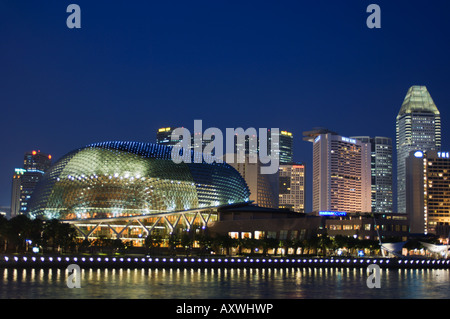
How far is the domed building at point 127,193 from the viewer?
129125 mm

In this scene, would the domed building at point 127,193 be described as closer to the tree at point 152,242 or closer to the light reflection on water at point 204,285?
the tree at point 152,242

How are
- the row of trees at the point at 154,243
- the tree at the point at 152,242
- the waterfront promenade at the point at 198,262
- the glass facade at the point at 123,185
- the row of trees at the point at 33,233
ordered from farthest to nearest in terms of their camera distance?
the glass facade at the point at 123,185 < the tree at the point at 152,242 < the row of trees at the point at 154,243 < the row of trees at the point at 33,233 < the waterfront promenade at the point at 198,262

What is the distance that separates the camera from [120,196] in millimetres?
129375

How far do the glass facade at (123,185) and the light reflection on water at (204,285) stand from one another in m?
39.9

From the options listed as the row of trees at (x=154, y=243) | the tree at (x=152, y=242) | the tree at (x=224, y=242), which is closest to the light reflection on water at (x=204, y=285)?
the row of trees at (x=154, y=243)

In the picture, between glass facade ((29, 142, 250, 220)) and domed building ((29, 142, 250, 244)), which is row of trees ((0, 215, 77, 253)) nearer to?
domed building ((29, 142, 250, 244))

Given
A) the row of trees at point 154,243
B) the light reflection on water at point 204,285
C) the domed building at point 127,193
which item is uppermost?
the domed building at point 127,193

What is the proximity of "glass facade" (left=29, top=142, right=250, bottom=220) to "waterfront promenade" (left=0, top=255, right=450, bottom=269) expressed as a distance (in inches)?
1127

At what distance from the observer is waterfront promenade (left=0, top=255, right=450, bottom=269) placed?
294 ft

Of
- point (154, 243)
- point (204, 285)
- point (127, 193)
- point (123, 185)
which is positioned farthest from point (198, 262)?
point (123, 185)

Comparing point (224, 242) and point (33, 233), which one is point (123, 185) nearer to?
point (224, 242)

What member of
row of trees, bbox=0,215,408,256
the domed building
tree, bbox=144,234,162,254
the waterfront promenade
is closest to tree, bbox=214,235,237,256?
row of trees, bbox=0,215,408,256
